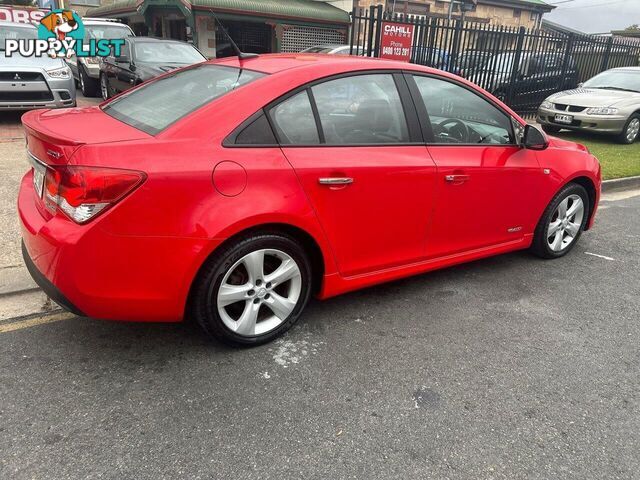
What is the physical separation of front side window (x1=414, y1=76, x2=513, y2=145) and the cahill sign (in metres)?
6.00

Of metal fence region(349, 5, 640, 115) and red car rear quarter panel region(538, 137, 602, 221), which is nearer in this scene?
red car rear quarter panel region(538, 137, 602, 221)

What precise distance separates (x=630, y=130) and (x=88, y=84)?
39.6ft

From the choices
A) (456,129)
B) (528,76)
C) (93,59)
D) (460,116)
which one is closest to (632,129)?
(528,76)

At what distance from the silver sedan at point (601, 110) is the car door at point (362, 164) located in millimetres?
8502

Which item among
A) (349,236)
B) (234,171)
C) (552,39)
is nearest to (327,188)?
(349,236)

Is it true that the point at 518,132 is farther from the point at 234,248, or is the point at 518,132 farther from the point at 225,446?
the point at 225,446

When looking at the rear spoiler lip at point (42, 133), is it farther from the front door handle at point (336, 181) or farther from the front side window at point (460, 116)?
the front side window at point (460, 116)

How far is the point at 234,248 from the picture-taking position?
2.56 metres

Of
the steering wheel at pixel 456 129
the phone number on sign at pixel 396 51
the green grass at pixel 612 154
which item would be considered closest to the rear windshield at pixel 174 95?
the steering wheel at pixel 456 129

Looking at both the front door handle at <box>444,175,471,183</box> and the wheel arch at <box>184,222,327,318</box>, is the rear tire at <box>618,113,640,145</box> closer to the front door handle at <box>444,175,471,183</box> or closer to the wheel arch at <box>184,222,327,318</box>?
the front door handle at <box>444,175,471,183</box>

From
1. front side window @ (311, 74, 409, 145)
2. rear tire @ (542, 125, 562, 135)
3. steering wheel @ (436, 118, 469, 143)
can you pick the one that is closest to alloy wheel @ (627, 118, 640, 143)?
→ rear tire @ (542, 125, 562, 135)

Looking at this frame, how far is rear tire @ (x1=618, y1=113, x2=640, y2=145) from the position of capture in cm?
1031

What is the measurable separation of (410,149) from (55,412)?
2377 mm

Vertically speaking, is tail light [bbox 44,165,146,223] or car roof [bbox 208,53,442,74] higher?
car roof [bbox 208,53,442,74]
